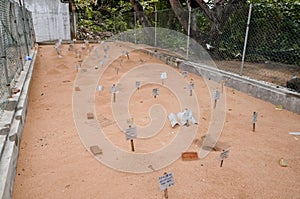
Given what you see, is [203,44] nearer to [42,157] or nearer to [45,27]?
[42,157]

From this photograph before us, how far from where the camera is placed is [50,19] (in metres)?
10.8

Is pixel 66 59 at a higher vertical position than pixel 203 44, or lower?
lower

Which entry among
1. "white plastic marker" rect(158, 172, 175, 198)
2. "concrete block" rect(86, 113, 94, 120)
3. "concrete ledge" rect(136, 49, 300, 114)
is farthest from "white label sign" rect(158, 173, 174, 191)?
"concrete ledge" rect(136, 49, 300, 114)

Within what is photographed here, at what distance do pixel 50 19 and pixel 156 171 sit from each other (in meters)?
11.1

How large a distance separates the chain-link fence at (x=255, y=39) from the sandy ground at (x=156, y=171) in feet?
6.15

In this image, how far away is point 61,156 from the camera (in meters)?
1.92

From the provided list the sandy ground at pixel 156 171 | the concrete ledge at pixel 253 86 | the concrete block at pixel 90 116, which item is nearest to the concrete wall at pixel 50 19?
the concrete ledge at pixel 253 86

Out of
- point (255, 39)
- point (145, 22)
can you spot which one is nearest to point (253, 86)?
point (255, 39)

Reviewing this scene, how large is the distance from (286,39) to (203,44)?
85.4 inches

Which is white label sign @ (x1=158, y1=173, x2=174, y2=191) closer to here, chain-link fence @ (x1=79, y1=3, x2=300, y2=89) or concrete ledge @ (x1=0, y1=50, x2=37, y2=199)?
concrete ledge @ (x1=0, y1=50, x2=37, y2=199)

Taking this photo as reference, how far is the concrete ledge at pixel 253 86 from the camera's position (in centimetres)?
318

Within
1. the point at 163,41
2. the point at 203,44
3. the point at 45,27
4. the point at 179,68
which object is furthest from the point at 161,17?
the point at 45,27

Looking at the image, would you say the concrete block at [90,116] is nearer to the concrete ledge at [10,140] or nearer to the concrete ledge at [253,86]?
the concrete ledge at [10,140]

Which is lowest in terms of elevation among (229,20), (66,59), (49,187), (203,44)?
(49,187)
